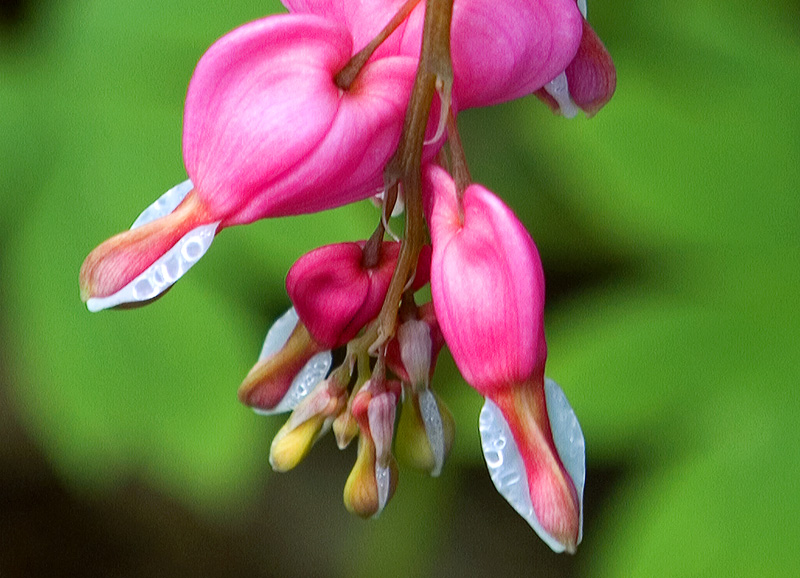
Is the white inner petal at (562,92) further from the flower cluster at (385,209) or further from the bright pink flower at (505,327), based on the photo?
the bright pink flower at (505,327)

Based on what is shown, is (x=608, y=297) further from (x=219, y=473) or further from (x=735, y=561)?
(x=219, y=473)

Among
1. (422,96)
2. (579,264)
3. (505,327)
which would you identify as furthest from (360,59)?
(579,264)

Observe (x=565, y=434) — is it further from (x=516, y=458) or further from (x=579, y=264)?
(x=579, y=264)

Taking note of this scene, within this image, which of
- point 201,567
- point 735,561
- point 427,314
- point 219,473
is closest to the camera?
point 427,314

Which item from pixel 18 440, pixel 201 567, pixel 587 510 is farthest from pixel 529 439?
pixel 18 440

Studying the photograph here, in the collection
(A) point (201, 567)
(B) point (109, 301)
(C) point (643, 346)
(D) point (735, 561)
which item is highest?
(B) point (109, 301)

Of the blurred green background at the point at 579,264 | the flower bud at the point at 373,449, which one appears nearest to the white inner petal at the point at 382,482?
the flower bud at the point at 373,449

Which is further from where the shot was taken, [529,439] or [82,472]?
[82,472]

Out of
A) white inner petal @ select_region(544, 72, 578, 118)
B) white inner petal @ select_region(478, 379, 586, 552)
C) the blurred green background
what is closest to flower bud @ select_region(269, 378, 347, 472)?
white inner petal @ select_region(478, 379, 586, 552)

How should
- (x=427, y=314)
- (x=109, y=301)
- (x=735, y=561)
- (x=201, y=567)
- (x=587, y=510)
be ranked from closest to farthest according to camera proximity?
(x=109, y=301) → (x=427, y=314) → (x=735, y=561) → (x=587, y=510) → (x=201, y=567)
